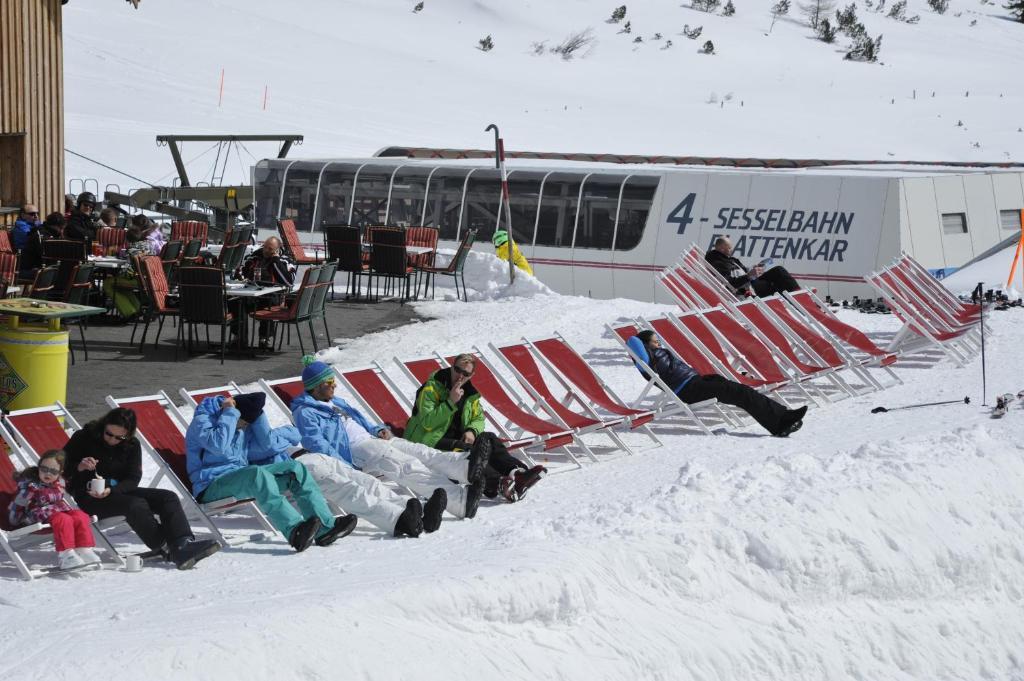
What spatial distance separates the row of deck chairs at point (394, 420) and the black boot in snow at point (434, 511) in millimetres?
773

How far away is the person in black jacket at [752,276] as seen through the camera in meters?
14.2

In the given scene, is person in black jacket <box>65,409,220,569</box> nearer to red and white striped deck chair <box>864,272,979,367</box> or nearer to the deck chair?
the deck chair

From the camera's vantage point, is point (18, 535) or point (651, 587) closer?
point (18, 535)

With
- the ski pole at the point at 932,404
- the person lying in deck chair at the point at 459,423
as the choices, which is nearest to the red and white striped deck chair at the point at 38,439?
the person lying in deck chair at the point at 459,423

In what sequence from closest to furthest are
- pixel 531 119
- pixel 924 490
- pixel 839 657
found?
pixel 839 657, pixel 924 490, pixel 531 119

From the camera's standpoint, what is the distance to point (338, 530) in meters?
6.79

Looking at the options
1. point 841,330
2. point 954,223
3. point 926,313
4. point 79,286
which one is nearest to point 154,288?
point 79,286

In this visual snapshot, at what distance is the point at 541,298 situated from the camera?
1628cm

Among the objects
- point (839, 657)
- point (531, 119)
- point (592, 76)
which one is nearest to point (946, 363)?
point (839, 657)

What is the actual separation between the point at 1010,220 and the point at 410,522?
51.9 ft

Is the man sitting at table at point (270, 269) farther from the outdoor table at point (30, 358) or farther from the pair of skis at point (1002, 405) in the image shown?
the pair of skis at point (1002, 405)

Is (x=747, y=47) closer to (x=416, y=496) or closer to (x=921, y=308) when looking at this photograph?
(x=921, y=308)

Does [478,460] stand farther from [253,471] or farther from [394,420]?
[253,471]

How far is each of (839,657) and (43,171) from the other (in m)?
14.0
